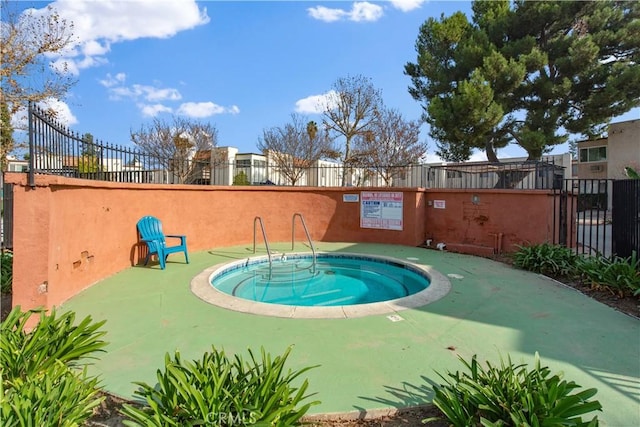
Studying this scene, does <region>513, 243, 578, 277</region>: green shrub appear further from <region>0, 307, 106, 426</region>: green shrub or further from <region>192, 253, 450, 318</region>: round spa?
<region>0, 307, 106, 426</region>: green shrub

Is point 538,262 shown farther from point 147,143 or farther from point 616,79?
point 147,143

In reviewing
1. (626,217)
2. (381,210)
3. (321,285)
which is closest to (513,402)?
(321,285)

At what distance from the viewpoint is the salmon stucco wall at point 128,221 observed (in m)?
3.83

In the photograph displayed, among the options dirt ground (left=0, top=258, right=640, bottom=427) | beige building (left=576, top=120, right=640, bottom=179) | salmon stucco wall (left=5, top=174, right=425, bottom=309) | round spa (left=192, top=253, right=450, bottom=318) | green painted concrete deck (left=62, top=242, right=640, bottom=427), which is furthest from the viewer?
beige building (left=576, top=120, right=640, bottom=179)

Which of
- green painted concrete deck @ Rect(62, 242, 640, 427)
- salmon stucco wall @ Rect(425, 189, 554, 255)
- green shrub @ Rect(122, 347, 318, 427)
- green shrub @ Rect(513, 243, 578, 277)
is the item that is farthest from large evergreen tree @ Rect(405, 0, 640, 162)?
green shrub @ Rect(122, 347, 318, 427)

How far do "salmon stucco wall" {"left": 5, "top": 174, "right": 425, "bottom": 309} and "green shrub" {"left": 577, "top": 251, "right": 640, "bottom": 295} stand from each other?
4.33m

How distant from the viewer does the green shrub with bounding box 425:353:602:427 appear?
2.01 meters

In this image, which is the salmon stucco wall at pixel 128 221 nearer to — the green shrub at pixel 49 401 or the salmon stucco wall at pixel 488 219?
the salmon stucco wall at pixel 488 219

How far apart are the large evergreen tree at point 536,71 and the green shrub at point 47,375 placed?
14372 mm

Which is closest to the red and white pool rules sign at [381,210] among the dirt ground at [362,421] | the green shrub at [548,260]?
the green shrub at [548,260]

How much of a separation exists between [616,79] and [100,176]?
1775 cm

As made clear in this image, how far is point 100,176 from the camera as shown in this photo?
5977mm

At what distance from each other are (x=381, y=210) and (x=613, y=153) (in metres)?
23.6

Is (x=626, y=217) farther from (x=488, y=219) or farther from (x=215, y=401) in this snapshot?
(x=215, y=401)
